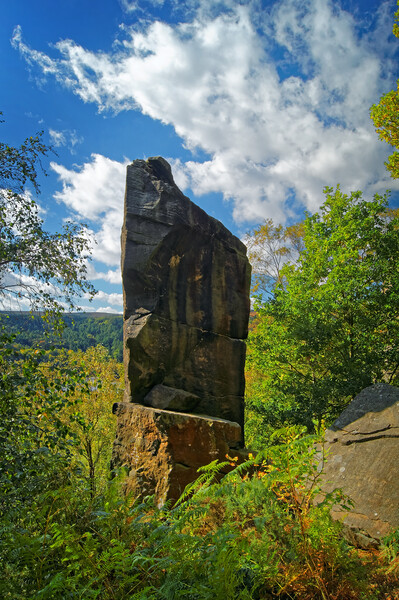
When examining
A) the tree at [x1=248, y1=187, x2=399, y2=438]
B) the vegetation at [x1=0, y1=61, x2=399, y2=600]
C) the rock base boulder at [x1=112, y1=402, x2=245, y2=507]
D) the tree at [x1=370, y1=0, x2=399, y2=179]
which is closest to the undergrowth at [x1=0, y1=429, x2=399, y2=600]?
the vegetation at [x1=0, y1=61, x2=399, y2=600]

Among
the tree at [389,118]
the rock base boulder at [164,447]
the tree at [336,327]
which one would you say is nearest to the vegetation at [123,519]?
the rock base boulder at [164,447]

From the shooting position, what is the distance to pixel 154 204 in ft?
27.5

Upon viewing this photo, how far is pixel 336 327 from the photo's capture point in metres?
11.3

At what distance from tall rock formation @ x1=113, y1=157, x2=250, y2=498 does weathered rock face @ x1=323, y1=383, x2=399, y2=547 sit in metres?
2.59

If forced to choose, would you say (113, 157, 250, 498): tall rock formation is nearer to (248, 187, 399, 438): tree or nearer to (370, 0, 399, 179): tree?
(248, 187, 399, 438): tree

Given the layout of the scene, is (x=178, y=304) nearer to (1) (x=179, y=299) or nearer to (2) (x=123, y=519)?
(1) (x=179, y=299)

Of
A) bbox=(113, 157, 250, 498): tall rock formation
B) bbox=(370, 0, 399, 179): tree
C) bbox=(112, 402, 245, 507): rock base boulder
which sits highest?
bbox=(370, 0, 399, 179): tree

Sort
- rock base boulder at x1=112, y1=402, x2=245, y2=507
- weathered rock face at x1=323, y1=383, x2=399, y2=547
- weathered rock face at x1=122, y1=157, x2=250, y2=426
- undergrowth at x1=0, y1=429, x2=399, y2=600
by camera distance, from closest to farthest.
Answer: undergrowth at x1=0, y1=429, x2=399, y2=600 < weathered rock face at x1=323, y1=383, x2=399, y2=547 < rock base boulder at x1=112, y1=402, x2=245, y2=507 < weathered rock face at x1=122, y1=157, x2=250, y2=426

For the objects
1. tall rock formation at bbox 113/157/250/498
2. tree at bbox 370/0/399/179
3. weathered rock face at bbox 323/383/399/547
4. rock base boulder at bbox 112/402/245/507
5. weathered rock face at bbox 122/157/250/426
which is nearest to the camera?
weathered rock face at bbox 323/383/399/547

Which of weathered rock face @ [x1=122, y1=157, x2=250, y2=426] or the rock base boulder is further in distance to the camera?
weathered rock face @ [x1=122, y1=157, x2=250, y2=426]

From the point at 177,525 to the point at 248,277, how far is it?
752 cm

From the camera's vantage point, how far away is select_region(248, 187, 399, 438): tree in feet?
35.1

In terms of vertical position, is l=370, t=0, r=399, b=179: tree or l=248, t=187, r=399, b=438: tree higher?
l=370, t=0, r=399, b=179: tree

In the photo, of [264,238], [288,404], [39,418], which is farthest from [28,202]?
[264,238]
